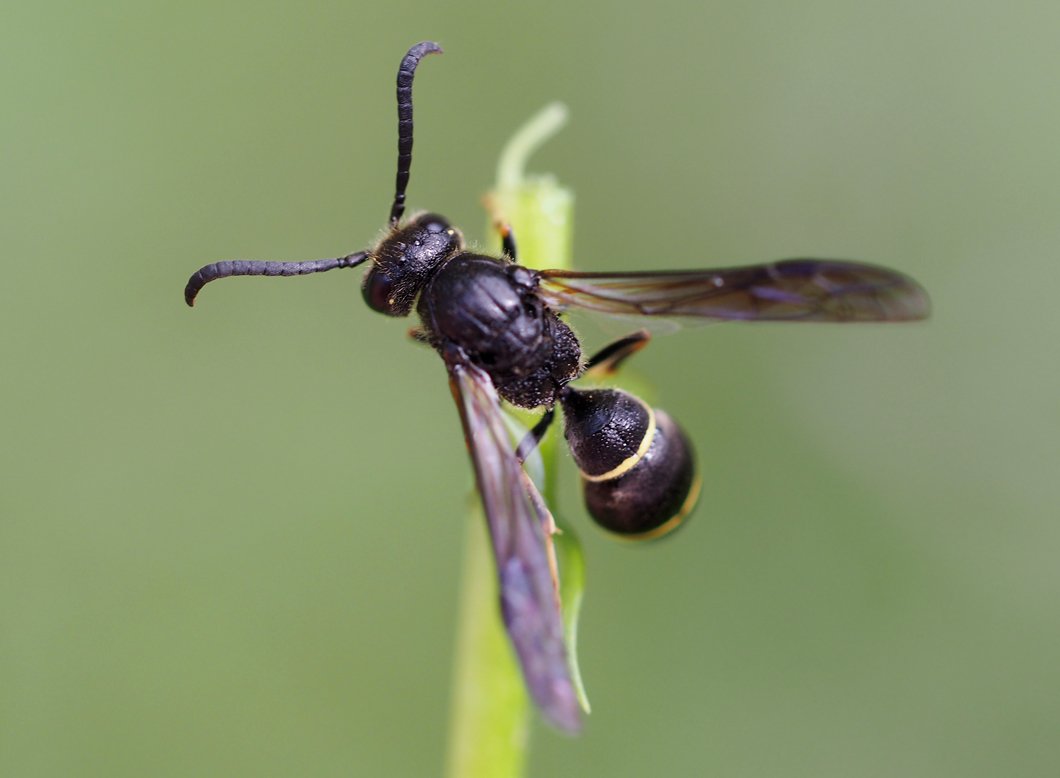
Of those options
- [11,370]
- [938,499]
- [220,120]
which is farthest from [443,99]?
[938,499]

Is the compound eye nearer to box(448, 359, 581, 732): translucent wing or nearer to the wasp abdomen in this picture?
box(448, 359, 581, 732): translucent wing

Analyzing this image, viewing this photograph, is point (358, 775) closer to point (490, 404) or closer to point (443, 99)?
point (490, 404)

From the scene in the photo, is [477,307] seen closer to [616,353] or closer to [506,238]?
[506,238]

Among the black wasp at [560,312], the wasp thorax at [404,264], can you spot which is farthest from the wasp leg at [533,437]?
the wasp thorax at [404,264]

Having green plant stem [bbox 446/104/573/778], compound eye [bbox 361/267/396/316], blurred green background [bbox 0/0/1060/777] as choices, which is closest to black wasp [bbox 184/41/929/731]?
compound eye [bbox 361/267/396/316]

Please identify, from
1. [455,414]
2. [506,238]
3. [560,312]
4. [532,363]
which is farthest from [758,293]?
[455,414]
